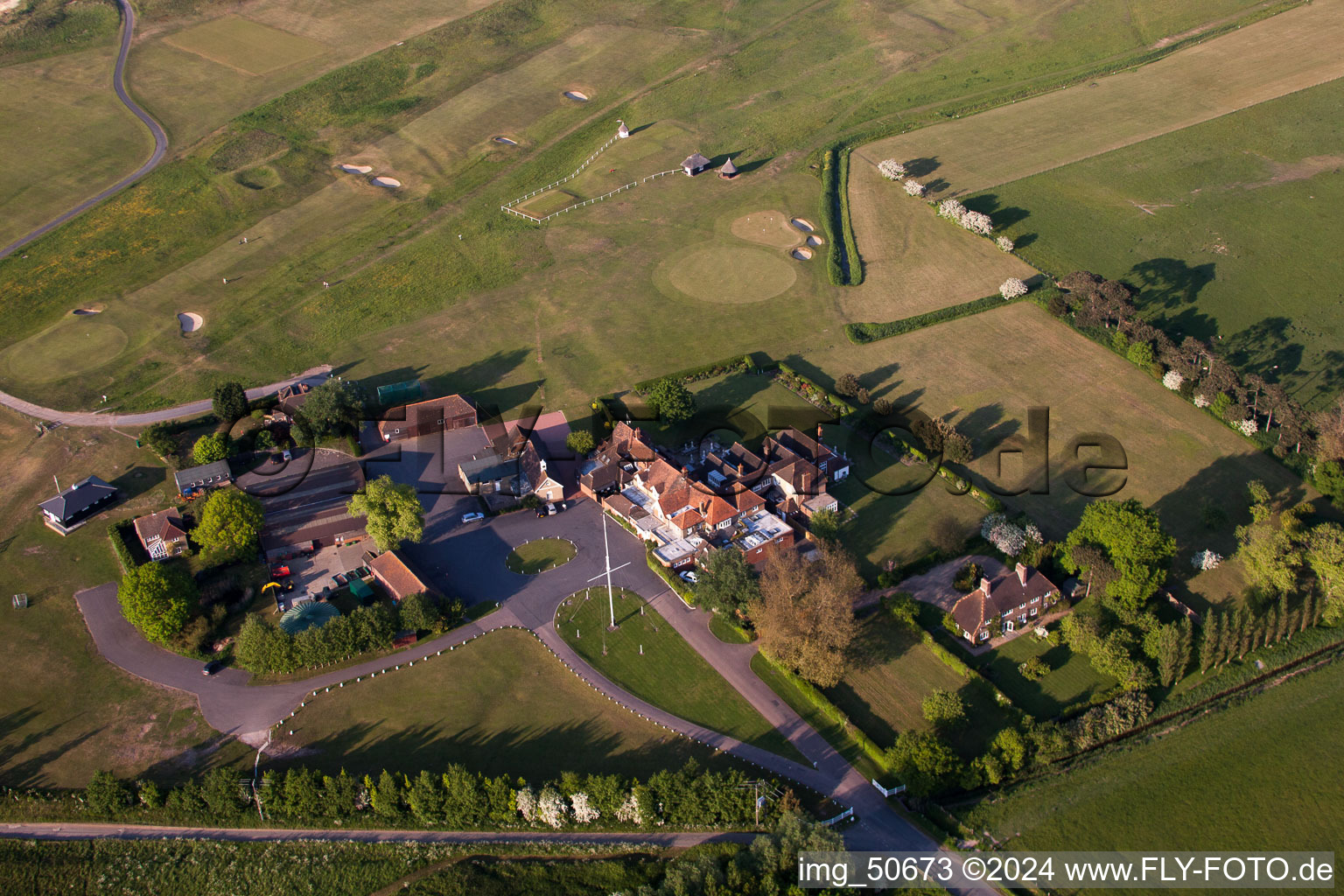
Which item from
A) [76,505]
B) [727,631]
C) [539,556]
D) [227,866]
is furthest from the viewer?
[76,505]

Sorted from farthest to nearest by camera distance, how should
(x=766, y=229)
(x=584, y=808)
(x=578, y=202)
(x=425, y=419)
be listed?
(x=578, y=202) < (x=766, y=229) < (x=425, y=419) < (x=584, y=808)

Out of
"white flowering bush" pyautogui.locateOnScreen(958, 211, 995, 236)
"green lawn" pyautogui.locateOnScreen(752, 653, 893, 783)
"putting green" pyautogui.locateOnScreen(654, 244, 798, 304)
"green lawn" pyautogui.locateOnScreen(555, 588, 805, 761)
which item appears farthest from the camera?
"white flowering bush" pyautogui.locateOnScreen(958, 211, 995, 236)

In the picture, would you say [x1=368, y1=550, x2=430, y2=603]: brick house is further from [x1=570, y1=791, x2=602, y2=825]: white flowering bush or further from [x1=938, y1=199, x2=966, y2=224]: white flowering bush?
[x1=938, y1=199, x2=966, y2=224]: white flowering bush

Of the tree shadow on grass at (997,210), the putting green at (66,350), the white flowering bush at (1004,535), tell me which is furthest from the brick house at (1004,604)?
the putting green at (66,350)

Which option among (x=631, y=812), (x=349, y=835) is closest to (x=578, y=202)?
(x=631, y=812)

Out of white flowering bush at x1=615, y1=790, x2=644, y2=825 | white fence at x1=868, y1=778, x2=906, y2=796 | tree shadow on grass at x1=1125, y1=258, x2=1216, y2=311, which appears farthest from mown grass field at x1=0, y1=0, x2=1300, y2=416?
white fence at x1=868, y1=778, x2=906, y2=796

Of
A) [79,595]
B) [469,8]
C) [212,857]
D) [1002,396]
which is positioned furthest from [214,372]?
[469,8]

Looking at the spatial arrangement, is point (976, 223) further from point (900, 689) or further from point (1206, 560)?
point (900, 689)

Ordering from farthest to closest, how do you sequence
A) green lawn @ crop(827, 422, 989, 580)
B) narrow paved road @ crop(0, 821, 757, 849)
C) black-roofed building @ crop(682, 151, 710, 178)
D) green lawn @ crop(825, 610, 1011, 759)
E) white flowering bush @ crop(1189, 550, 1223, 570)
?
black-roofed building @ crop(682, 151, 710, 178) < green lawn @ crop(827, 422, 989, 580) < white flowering bush @ crop(1189, 550, 1223, 570) < green lawn @ crop(825, 610, 1011, 759) < narrow paved road @ crop(0, 821, 757, 849)
